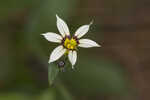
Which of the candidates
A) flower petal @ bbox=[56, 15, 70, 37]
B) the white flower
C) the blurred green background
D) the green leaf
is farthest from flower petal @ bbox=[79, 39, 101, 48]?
the blurred green background

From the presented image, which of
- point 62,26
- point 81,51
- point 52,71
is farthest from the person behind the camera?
point 81,51

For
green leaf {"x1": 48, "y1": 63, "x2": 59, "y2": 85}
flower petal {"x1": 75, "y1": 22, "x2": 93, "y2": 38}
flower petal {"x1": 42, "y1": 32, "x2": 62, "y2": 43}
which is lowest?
green leaf {"x1": 48, "y1": 63, "x2": 59, "y2": 85}

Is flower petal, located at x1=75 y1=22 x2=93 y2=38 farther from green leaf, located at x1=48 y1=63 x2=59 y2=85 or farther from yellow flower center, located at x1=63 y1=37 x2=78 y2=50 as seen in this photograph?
green leaf, located at x1=48 y1=63 x2=59 y2=85

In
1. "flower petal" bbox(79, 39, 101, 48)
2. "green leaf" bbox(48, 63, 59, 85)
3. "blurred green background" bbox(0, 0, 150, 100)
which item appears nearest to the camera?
"green leaf" bbox(48, 63, 59, 85)

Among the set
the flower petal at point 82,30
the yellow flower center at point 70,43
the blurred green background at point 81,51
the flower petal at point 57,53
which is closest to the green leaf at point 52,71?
the flower petal at point 57,53

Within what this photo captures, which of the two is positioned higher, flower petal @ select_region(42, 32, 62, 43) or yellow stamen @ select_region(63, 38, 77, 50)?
Answer: flower petal @ select_region(42, 32, 62, 43)

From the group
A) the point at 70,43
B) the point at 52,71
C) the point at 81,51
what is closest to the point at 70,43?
the point at 70,43

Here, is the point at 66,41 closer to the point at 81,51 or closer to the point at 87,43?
the point at 87,43
